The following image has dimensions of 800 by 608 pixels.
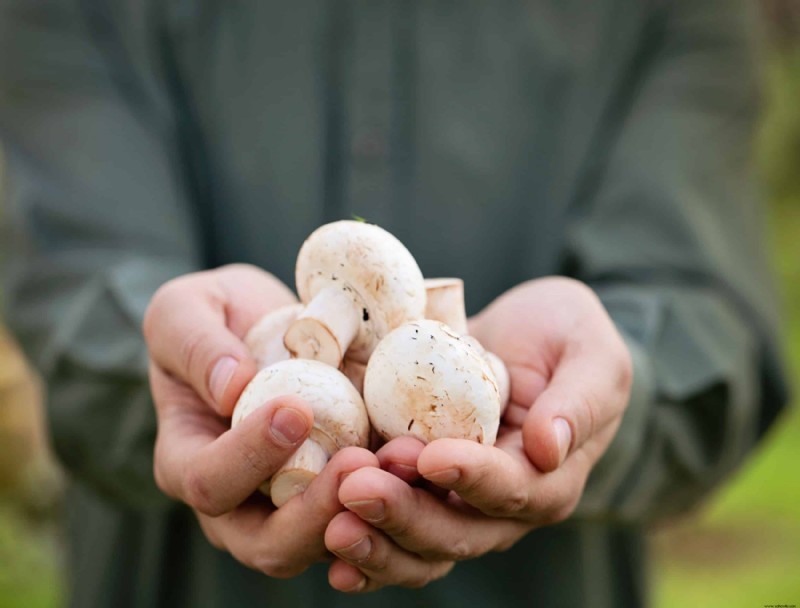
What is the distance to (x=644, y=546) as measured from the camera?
1793 millimetres

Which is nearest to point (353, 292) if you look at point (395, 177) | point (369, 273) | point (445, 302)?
point (369, 273)

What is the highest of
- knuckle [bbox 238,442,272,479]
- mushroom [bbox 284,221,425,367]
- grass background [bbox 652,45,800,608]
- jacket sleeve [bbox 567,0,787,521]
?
mushroom [bbox 284,221,425,367]

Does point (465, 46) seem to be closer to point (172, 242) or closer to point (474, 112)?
point (474, 112)

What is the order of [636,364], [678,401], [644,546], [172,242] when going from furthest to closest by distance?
[644,546]
[172,242]
[678,401]
[636,364]

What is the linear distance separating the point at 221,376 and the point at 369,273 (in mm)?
227

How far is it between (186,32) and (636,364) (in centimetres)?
107

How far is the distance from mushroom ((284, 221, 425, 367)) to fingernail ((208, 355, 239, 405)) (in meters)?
0.09

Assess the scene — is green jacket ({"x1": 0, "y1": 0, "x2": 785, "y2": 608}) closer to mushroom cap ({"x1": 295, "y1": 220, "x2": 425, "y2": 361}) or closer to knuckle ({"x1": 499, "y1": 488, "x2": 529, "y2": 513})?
mushroom cap ({"x1": 295, "y1": 220, "x2": 425, "y2": 361})

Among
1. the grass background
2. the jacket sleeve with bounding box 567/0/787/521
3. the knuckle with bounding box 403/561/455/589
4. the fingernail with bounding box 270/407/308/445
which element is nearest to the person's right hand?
the fingernail with bounding box 270/407/308/445

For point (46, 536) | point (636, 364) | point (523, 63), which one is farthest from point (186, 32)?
point (46, 536)

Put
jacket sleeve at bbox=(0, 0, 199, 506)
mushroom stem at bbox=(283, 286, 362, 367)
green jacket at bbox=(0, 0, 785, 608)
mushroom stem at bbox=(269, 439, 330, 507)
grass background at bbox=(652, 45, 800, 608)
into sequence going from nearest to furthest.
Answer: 1. mushroom stem at bbox=(269, 439, 330, 507)
2. mushroom stem at bbox=(283, 286, 362, 367)
3. jacket sleeve at bbox=(0, 0, 199, 506)
4. green jacket at bbox=(0, 0, 785, 608)
5. grass background at bbox=(652, 45, 800, 608)

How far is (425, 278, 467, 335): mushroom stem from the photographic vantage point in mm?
1205

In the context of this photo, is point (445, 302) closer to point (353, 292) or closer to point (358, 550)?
point (353, 292)

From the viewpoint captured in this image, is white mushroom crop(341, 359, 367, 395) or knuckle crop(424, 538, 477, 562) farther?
white mushroom crop(341, 359, 367, 395)
